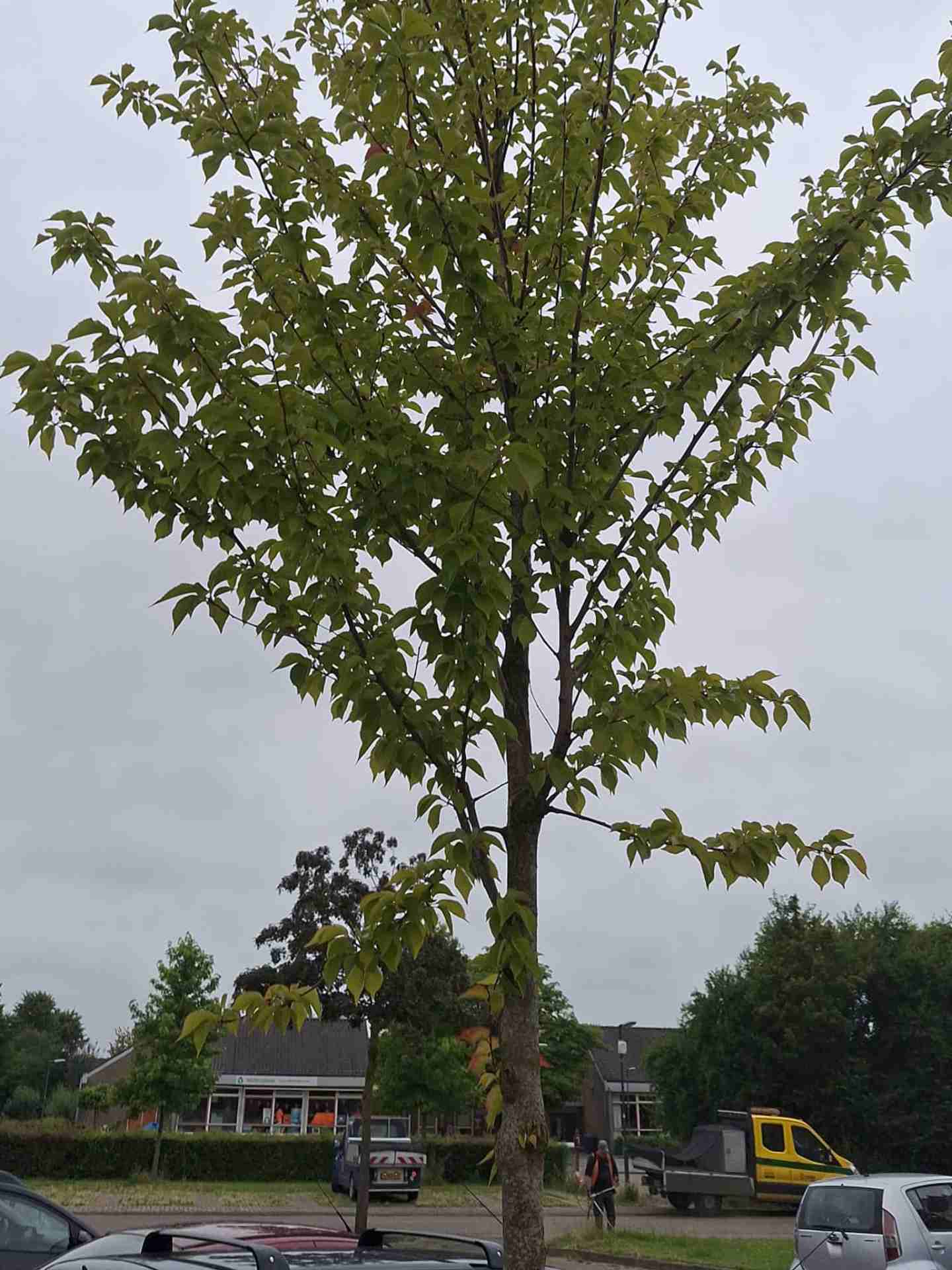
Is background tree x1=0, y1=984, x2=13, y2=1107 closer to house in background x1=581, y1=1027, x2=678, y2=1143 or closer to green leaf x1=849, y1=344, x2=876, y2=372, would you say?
house in background x1=581, y1=1027, x2=678, y2=1143

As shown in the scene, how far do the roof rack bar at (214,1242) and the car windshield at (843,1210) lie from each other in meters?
9.65

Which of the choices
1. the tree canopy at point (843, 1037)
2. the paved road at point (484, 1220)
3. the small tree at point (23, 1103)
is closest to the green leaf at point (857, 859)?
the paved road at point (484, 1220)

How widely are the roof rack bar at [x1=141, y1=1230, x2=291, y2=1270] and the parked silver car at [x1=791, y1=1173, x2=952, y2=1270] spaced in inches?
355

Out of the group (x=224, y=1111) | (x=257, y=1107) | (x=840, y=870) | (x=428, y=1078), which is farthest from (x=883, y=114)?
(x=224, y=1111)

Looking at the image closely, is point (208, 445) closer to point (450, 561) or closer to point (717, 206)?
point (450, 561)

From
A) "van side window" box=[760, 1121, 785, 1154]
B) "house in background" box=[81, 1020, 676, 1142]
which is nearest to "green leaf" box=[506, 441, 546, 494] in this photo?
"van side window" box=[760, 1121, 785, 1154]

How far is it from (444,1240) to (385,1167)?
26249 millimetres

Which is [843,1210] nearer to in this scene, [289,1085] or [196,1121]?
[289,1085]

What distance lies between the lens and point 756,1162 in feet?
89.1

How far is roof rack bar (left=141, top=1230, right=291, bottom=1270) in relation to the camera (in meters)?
4.03

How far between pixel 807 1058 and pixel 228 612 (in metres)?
32.8

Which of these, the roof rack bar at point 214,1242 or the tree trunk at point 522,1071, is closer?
the tree trunk at point 522,1071

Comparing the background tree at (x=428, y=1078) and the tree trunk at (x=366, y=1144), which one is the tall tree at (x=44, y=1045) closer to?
the background tree at (x=428, y=1078)

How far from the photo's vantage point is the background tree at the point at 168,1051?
3500 cm
